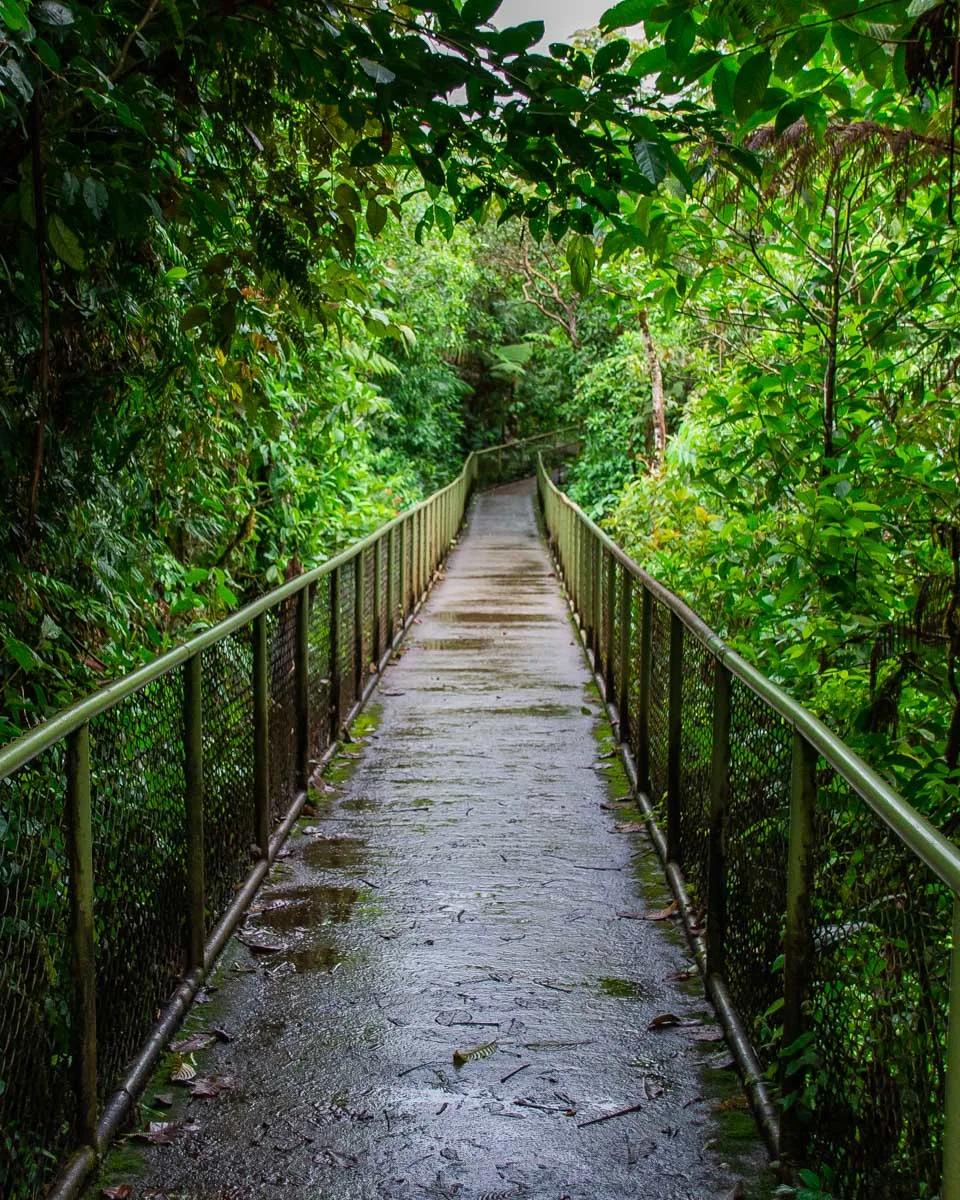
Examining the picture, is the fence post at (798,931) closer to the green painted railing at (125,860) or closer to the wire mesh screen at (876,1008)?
the wire mesh screen at (876,1008)

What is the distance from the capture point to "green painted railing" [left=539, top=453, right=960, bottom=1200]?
6.99 ft

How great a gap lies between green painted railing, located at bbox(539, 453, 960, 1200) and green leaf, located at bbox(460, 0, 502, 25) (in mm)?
1902

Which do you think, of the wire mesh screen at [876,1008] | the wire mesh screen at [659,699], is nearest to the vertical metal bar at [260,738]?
Result: the wire mesh screen at [659,699]

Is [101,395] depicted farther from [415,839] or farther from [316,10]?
[415,839]

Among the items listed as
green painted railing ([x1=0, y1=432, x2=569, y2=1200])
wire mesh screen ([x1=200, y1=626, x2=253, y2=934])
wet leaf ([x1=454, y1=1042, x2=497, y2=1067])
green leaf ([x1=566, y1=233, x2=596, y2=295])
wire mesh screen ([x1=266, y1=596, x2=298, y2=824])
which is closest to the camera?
green painted railing ([x1=0, y1=432, x2=569, y2=1200])

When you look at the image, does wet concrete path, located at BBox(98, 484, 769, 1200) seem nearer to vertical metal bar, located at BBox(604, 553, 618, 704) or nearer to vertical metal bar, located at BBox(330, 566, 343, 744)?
vertical metal bar, located at BBox(330, 566, 343, 744)

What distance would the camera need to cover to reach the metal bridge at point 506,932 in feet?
8.05

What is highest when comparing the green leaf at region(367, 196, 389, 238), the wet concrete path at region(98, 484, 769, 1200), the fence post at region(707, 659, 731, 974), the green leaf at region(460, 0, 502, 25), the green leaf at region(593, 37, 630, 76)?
the green leaf at region(460, 0, 502, 25)

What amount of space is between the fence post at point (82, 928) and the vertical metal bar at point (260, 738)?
6.88 ft

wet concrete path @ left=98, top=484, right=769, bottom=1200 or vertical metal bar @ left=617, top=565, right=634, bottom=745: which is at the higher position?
vertical metal bar @ left=617, top=565, right=634, bottom=745

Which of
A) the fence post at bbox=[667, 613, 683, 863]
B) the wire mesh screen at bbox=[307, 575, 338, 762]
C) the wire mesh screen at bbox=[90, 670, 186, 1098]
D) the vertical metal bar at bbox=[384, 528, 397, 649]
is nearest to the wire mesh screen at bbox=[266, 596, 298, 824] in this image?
the wire mesh screen at bbox=[307, 575, 338, 762]

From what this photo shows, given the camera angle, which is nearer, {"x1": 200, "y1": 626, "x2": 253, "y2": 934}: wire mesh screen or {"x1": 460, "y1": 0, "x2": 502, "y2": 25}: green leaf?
{"x1": 460, "y1": 0, "x2": 502, "y2": 25}: green leaf

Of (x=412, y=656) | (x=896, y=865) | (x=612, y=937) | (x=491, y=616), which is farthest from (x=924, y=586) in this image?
(x=491, y=616)

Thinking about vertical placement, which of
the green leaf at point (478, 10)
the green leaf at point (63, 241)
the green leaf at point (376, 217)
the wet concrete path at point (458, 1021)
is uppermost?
the green leaf at point (478, 10)
